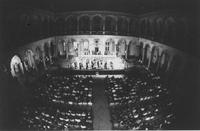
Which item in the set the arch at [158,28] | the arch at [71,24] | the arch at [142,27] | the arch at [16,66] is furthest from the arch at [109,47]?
the arch at [16,66]

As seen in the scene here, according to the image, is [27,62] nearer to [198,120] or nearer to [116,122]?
[116,122]

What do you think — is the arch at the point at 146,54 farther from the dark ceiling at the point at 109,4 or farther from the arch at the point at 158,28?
the dark ceiling at the point at 109,4

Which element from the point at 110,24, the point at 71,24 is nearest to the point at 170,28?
the point at 71,24

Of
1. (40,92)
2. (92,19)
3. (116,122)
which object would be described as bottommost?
(116,122)

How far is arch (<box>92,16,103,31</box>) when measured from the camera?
13.0 m

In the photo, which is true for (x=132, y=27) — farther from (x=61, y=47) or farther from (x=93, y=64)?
(x=61, y=47)

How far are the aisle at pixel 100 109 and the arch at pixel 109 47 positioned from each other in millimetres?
935

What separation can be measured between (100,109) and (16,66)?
279 centimetres

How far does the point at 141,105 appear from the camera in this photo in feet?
35.6

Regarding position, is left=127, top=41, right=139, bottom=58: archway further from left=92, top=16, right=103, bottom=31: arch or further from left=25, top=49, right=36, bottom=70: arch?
left=25, top=49, right=36, bottom=70: arch

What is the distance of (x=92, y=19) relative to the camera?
12.8m

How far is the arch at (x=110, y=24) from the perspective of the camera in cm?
1362

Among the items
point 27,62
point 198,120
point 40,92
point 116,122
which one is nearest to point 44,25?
point 27,62

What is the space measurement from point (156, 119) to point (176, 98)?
867mm
